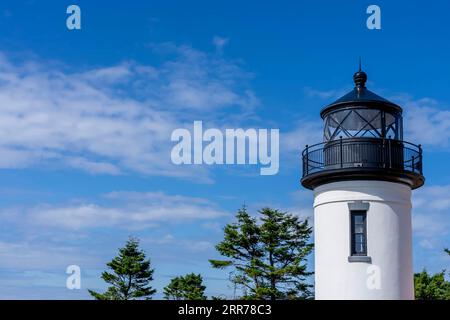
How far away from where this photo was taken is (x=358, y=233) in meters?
22.2

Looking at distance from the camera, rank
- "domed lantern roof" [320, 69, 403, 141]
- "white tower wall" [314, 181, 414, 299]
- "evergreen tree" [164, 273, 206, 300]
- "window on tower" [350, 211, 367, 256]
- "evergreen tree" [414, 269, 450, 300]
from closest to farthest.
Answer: "white tower wall" [314, 181, 414, 299], "window on tower" [350, 211, 367, 256], "domed lantern roof" [320, 69, 403, 141], "evergreen tree" [414, 269, 450, 300], "evergreen tree" [164, 273, 206, 300]

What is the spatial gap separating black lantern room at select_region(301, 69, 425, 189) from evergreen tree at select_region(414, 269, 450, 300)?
1773cm

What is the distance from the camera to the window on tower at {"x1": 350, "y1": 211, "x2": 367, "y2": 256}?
22.1 metres

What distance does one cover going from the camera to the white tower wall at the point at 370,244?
71.7ft

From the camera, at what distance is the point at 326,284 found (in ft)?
74.0

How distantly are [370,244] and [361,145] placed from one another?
10.5ft

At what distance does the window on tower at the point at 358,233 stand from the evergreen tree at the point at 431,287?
17904mm

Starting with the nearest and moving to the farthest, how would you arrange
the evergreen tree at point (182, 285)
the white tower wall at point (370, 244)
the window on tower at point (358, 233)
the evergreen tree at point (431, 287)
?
1. the white tower wall at point (370, 244)
2. the window on tower at point (358, 233)
3. the evergreen tree at point (431, 287)
4. the evergreen tree at point (182, 285)

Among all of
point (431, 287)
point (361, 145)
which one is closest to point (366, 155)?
point (361, 145)

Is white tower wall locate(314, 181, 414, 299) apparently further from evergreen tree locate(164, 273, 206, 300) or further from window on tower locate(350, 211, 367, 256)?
evergreen tree locate(164, 273, 206, 300)

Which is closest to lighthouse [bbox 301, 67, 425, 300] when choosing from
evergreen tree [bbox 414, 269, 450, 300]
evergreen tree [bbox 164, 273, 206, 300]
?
evergreen tree [bbox 414, 269, 450, 300]

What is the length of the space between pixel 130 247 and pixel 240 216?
14.1 meters

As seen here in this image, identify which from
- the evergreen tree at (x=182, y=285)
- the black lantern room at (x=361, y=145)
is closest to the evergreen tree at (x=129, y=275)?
the evergreen tree at (x=182, y=285)

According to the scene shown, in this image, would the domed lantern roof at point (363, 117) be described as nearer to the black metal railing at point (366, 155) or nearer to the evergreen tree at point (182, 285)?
the black metal railing at point (366, 155)
